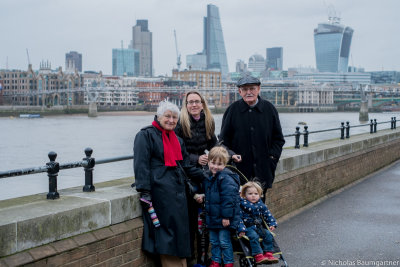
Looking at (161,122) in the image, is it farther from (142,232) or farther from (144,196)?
(142,232)

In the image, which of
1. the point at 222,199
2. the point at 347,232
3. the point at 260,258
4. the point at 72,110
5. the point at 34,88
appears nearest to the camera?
the point at 222,199

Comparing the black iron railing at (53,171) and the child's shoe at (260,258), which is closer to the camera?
the black iron railing at (53,171)

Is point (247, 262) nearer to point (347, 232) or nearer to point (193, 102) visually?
point (193, 102)

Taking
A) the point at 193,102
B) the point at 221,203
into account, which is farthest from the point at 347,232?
the point at 193,102

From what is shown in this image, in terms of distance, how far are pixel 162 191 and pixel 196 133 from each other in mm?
949

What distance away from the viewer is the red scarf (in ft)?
14.9

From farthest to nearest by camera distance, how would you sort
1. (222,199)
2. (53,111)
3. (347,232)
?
1. (53,111)
2. (347,232)
3. (222,199)

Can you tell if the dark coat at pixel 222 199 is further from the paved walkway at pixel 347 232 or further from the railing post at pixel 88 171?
the paved walkway at pixel 347 232

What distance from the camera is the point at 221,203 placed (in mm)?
4809

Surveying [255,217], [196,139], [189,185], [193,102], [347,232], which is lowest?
[347,232]

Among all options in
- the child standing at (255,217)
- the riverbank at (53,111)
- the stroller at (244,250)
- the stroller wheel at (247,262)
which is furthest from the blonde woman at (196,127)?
the riverbank at (53,111)

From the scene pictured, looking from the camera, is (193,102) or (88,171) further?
(193,102)

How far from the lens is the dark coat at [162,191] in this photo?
4410mm

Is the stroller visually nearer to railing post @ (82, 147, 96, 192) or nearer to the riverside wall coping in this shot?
the riverside wall coping
